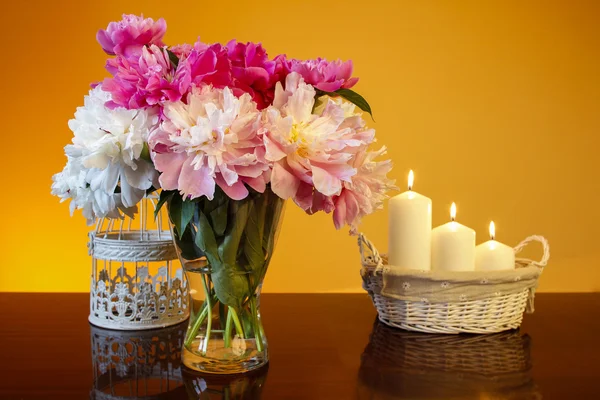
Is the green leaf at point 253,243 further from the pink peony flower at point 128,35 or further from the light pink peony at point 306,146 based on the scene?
the pink peony flower at point 128,35

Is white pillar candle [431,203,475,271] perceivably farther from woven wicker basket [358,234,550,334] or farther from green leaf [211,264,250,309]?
green leaf [211,264,250,309]

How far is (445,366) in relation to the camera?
738 millimetres

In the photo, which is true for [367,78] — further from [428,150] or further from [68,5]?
[68,5]

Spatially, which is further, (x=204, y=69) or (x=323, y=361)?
(x=323, y=361)

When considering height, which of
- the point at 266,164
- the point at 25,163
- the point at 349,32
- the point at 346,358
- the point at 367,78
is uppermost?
the point at 349,32

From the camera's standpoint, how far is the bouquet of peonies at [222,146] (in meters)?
0.59

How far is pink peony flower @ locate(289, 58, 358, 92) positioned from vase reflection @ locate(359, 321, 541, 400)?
0.31m

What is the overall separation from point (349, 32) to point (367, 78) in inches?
7.5

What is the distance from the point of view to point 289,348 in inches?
31.0

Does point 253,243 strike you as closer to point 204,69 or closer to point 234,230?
point 234,230

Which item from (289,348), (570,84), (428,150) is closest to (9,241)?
(428,150)

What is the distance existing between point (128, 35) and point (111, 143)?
0.12 metres

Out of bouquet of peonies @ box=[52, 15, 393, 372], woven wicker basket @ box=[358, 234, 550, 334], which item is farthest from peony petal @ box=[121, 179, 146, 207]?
woven wicker basket @ box=[358, 234, 550, 334]

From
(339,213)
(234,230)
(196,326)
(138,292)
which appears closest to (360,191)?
(339,213)
